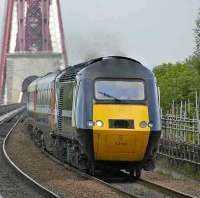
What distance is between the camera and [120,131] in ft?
46.3

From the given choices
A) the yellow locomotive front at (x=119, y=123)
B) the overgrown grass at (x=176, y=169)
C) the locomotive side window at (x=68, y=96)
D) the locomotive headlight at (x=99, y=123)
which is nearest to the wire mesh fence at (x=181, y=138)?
the overgrown grass at (x=176, y=169)

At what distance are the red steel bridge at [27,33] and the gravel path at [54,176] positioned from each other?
3587 inches

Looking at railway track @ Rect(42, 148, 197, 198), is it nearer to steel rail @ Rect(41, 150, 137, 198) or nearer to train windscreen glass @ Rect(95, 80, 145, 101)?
steel rail @ Rect(41, 150, 137, 198)

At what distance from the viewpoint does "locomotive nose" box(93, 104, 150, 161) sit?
14156 millimetres

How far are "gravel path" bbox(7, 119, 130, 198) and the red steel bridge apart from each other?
3587 inches

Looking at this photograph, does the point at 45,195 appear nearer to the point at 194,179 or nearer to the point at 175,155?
the point at 194,179

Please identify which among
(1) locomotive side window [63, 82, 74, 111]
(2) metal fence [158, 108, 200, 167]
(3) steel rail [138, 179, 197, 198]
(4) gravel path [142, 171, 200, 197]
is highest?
(1) locomotive side window [63, 82, 74, 111]

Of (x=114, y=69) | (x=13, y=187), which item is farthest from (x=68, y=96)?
(x=13, y=187)

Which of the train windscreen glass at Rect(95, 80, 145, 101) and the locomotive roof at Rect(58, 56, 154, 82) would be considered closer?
the train windscreen glass at Rect(95, 80, 145, 101)

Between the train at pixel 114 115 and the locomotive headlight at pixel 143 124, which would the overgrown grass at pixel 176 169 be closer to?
the train at pixel 114 115

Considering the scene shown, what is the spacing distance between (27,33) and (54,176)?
10873 centimetres

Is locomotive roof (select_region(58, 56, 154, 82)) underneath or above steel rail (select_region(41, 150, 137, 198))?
above

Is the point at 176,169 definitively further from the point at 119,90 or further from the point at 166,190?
the point at 166,190

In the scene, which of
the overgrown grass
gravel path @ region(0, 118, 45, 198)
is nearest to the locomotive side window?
gravel path @ region(0, 118, 45, 198)
